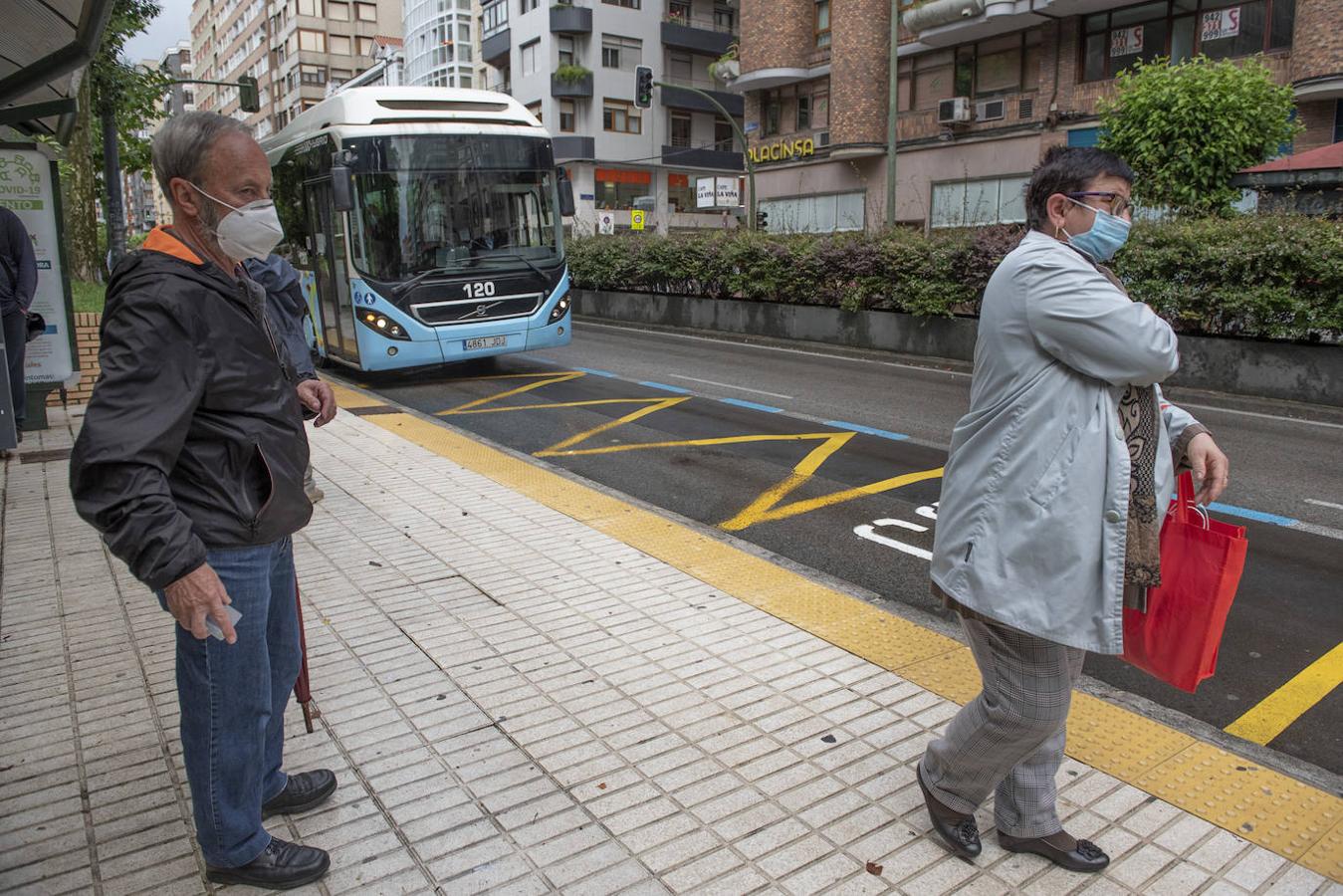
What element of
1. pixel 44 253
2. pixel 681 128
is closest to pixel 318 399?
pixel 44 253

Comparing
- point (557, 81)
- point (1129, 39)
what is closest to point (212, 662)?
point (1129, 39)

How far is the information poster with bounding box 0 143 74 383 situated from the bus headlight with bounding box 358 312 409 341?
3.36 m

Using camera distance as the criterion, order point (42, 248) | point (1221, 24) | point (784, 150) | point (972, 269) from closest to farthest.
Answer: point (42, 248) → point (972, 269) → point (1221, 24) → point (784, 150)

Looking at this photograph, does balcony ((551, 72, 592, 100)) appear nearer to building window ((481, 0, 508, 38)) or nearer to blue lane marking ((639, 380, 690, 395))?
building window ((481, 0, 508, 38))

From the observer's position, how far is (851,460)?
838cm

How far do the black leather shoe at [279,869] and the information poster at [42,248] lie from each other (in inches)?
298

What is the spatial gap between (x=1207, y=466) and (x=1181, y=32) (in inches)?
1098

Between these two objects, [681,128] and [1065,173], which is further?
[681,128]

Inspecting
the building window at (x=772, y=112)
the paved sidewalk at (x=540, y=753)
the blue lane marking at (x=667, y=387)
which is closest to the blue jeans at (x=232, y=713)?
the paved sidewalk at (x=540, y=753)

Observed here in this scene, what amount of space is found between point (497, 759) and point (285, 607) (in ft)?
3.04

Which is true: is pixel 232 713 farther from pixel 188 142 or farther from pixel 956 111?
pixel 956 111

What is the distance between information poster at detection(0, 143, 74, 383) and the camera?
857 centimetres

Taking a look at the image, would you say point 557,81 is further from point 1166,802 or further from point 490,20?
point 1166,802

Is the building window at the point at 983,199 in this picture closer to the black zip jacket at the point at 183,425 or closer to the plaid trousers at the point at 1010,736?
the plaid trousers at the point at 1010,736
